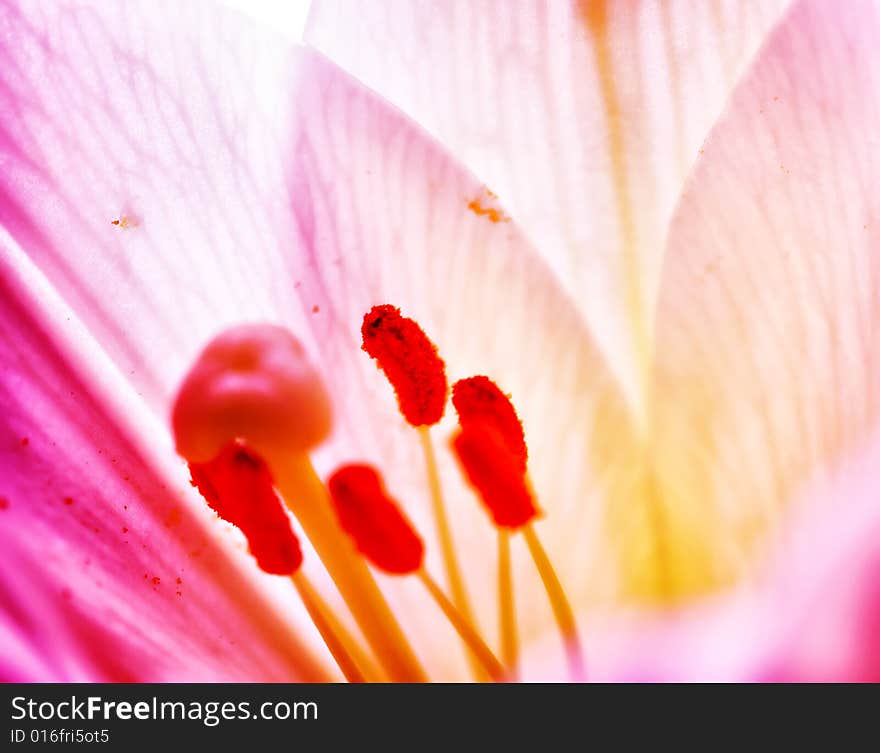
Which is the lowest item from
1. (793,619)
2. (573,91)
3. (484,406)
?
(793,619)

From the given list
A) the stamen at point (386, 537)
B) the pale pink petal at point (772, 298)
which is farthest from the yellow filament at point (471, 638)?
the pale pink petal at point (772, 298)

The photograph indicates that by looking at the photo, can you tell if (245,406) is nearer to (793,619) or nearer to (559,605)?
(559,605)

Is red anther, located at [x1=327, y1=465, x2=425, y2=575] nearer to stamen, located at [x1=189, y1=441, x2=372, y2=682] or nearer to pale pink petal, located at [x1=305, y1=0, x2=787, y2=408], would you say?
stamen, located at [x1=189, y1=441, x2=372, y2=682]

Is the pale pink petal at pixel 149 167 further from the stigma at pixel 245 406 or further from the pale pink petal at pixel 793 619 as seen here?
the pale pink petal at pixel 793 619

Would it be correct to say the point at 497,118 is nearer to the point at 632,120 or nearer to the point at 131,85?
the point at 632,120

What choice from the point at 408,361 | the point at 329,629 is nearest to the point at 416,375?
the point at 408,361
